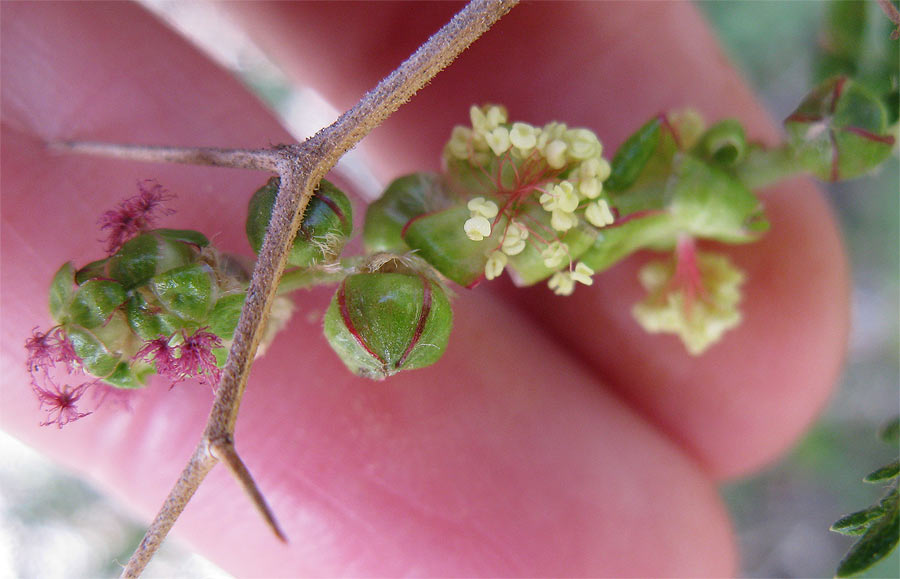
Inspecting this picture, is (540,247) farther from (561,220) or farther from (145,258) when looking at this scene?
(145,258)

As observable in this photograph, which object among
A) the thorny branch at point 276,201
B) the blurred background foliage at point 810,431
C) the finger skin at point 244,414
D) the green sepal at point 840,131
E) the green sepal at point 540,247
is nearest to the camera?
the thorny branch at point 276,201

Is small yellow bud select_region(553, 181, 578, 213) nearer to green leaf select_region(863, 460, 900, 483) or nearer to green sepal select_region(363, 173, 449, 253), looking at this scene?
green sepal select_region(363, 173, 449, 253)

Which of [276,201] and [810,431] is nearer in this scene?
[276,201]

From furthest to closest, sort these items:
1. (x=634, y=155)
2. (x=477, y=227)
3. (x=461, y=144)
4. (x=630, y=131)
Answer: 1. (x=630, y=131)
2. (x=634, y=155)
3. (x=461, y=144)
4. (x=477, y=227)

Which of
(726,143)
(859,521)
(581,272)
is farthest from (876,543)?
(726,143)

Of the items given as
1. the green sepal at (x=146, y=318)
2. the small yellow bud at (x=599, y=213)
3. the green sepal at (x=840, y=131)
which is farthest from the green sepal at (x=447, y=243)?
the green sepal at (x=840, y=131)

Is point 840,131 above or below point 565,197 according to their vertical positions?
above

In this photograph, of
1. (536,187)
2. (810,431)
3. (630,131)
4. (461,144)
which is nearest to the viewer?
(536,187)

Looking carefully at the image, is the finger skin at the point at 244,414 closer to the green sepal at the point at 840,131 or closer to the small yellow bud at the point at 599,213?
the small yellow bud at the point at 599,213
